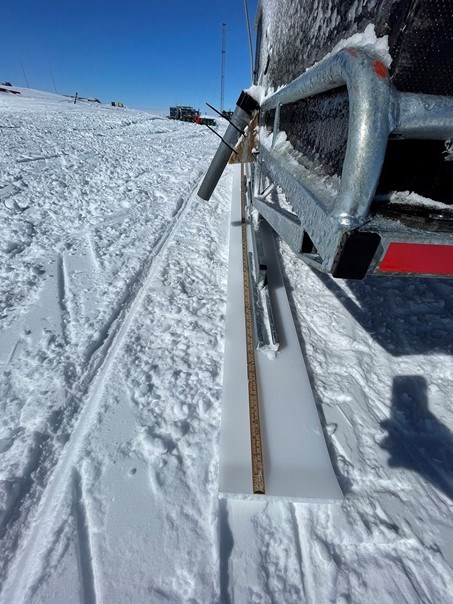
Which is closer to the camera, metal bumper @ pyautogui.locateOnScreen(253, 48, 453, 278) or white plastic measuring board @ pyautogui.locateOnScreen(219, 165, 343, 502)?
metal bumper @ pyautogui.locateOnScreen(253, 48, 453, 278)

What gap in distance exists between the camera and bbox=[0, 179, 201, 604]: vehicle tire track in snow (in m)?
1.08

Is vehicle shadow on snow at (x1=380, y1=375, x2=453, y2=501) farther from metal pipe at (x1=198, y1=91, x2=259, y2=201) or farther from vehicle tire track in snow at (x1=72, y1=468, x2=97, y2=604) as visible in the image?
metal pipe at (x1=198, y1=91, x2=259, y2=201)

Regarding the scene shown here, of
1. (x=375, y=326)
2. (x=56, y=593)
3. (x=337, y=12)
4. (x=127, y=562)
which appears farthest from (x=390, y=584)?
(x=337, y=12)

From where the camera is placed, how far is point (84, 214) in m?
3.86

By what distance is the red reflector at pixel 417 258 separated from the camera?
0.89 metres

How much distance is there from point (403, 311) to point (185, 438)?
6.42ft

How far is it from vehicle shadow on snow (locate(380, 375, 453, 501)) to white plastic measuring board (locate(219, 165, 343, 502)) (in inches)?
16.1

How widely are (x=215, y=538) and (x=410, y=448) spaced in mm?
1058

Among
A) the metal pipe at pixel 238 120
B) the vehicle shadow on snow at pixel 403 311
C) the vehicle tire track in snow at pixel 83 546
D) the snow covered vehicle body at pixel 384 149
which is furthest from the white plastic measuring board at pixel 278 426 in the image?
the metal pipe at pixel 238 120

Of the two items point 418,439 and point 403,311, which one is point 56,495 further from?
point 403,311

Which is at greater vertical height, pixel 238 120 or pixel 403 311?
pixel 238 120

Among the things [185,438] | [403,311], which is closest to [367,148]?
[185,438]

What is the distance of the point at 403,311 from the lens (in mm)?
2453

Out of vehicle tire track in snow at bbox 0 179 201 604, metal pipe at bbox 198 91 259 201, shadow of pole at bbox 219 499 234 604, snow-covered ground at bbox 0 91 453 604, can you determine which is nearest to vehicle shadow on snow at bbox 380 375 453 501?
snow-covered ground at bbox 0 91 453 604
